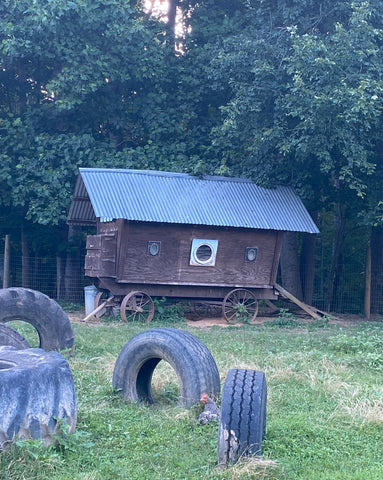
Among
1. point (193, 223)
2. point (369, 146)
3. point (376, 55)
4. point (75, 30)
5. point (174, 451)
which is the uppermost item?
point (75, 30)

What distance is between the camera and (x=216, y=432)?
5355mm

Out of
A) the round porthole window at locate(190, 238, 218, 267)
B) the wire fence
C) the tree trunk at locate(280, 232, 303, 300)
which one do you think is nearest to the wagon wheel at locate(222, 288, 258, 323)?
the round porthole window at locate(190, 238, 218, 267)

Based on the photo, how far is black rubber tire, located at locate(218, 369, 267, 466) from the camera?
4.62 metres

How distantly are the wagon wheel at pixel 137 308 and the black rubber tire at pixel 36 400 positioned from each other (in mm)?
9413

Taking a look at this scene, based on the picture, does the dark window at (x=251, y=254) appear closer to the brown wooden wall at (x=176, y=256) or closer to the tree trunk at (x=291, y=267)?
the brown wooden wall at (x=176, y=256)

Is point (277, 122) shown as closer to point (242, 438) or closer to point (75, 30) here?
point (75, 30)

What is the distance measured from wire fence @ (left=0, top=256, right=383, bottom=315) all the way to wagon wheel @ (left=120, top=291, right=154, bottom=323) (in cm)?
377

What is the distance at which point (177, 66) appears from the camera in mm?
18844

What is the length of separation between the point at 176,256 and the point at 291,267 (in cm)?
441

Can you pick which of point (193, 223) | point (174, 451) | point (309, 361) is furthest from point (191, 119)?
point (174, 451)

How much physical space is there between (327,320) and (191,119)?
704 cm

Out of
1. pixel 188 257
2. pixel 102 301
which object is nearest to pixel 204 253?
pixel 188 257

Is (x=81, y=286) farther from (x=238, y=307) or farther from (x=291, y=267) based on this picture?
(x=291, y=267)

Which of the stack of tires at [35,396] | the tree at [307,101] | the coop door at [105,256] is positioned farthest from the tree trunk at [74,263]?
the stack of tires at [35,396]
